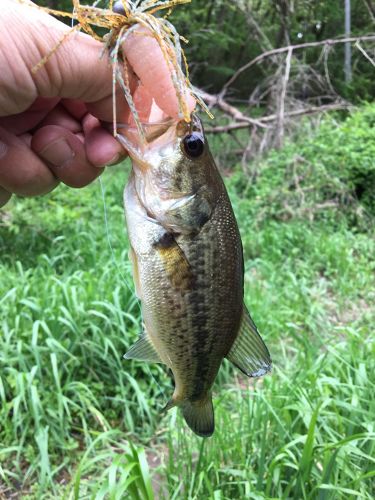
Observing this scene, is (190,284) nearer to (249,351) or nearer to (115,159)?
(249,351)

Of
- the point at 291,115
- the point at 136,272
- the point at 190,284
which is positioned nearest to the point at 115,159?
the point at 136,272

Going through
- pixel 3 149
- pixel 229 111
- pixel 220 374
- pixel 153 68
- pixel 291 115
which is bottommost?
pixel 229 111

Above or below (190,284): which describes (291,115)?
below

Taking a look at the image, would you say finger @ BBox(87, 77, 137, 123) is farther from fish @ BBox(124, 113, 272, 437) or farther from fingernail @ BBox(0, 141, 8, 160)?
fingernail @ BBox(0, 141, 8, 160)

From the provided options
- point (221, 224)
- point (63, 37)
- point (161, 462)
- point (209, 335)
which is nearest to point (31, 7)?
point (63, 37)

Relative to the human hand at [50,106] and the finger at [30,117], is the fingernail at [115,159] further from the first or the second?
the finger at [30,117]

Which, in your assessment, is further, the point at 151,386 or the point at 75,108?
the point at 151,386
